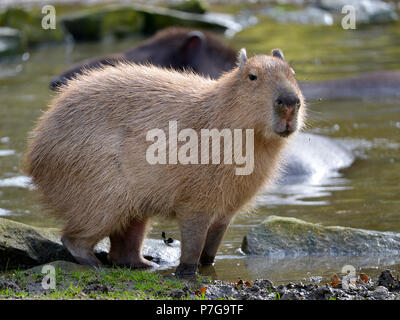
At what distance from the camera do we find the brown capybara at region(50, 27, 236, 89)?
9.71m

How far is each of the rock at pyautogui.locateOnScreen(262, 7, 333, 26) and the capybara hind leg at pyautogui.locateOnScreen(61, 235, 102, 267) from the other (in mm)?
14710

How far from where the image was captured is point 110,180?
17.4 feet

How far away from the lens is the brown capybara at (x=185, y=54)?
9.71 m

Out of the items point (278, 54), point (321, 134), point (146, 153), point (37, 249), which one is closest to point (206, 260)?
point (146, 153)

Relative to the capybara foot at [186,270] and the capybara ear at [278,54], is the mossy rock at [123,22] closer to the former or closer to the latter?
the capybara ear at [278,54]

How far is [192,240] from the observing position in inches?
206

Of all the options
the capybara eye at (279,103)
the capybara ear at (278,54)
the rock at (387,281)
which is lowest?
the rock at (387,281)

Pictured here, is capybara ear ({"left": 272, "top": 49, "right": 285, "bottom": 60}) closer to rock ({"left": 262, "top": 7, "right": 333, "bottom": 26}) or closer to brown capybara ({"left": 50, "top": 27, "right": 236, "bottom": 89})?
brown capybara ({"left": 50, "top": 27, "right": 236, "bottom": 89})

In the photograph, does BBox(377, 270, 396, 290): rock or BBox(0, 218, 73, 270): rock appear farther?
BBox(0, 218, 73, 270): rock

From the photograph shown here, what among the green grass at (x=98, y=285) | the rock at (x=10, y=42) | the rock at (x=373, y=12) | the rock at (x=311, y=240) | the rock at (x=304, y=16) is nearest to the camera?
the green grass at (x=98, y=285)

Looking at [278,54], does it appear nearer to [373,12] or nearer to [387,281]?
[387,281]

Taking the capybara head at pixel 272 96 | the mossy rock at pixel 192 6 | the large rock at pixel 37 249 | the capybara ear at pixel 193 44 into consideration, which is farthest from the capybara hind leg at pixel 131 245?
the mossy rock at pixel 192 6

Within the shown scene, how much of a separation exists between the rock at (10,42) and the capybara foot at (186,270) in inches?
485

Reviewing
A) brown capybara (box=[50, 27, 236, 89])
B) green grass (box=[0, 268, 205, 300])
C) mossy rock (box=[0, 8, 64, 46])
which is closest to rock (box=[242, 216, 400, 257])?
green grass (box=[0, 268, 205, 300])
